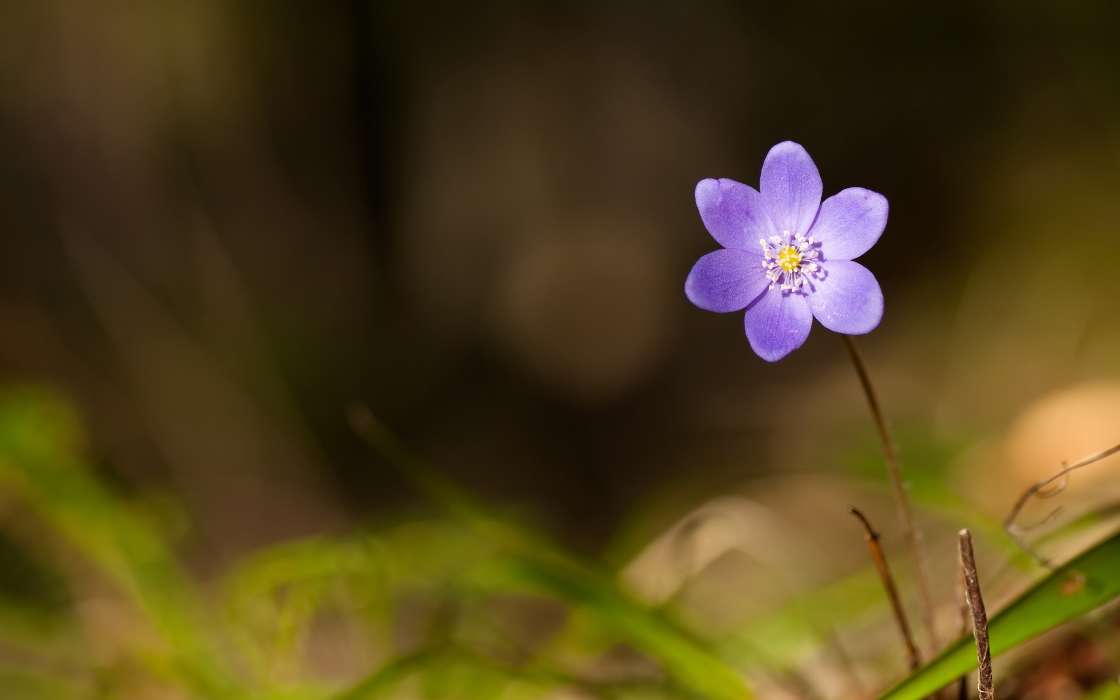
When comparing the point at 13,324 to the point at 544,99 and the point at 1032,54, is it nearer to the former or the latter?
the point at 544,99

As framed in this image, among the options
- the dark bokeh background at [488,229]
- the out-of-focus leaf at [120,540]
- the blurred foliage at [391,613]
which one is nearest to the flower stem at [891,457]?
the blurred foliage at [391,613]

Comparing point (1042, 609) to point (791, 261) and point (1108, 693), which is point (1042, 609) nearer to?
point (1108, 693)

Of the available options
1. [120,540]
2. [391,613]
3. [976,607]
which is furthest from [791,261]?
[120,540]

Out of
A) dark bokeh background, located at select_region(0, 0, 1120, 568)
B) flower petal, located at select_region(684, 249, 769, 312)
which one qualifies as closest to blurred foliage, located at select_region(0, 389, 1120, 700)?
flower petal, located at select_region(684, 249, 769, 312)

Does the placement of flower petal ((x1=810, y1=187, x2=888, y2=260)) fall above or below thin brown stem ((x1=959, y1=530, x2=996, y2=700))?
above

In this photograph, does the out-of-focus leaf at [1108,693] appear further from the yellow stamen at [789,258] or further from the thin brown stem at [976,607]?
the yellow stamen at [789,258]

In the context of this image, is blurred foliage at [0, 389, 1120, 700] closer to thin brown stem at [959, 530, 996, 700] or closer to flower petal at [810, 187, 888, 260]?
thin brown stem at [959, 530, 996, 700]

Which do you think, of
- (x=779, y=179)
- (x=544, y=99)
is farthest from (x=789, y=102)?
(x=779, y=179)
